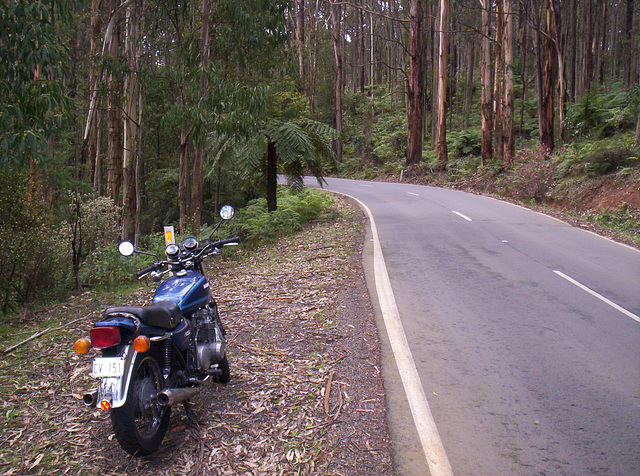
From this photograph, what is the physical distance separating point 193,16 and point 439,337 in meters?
12.4

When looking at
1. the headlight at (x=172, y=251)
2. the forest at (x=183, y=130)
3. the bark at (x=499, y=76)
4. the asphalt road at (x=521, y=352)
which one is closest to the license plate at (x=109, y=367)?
the headlight at (x=172, y=251)

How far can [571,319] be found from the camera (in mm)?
6918

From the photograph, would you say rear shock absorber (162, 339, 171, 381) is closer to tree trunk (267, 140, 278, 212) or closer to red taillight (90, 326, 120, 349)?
red taillight (90, 326, 120, 349)

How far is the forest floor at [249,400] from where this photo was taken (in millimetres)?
3828

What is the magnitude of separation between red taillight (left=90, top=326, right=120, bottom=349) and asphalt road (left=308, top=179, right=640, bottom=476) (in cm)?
210

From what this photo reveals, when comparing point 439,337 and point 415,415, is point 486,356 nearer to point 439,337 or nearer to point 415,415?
point 439,337

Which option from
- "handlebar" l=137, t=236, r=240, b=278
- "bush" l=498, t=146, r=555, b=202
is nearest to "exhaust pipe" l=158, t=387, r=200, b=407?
"handlebar" l=137, t=236, r=240, b=278

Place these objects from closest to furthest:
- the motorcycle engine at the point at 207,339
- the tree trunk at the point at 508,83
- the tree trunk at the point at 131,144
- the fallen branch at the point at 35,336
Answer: the motorcycle engine at the point at 207,339
the fallen branch at the point at 35,336
the tree trunk at the point at 131,144
the tree trunk at the point at 508,83

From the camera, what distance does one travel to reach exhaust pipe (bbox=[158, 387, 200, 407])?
388 cm

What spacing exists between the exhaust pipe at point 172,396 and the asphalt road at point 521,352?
159 centimetres

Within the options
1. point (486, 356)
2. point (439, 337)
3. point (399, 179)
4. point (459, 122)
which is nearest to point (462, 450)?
point (486, 356)

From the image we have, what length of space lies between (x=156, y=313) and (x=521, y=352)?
383 centimetres

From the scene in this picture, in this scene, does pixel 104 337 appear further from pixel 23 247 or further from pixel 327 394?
pixel 23 247

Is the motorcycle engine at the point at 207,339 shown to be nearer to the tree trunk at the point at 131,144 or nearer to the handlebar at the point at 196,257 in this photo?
the handlebar at the point at 196,257
